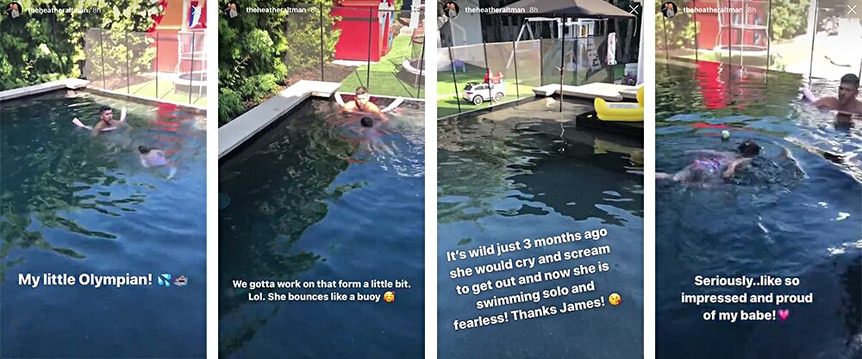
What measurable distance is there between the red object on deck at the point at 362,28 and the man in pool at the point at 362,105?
0.20 metres

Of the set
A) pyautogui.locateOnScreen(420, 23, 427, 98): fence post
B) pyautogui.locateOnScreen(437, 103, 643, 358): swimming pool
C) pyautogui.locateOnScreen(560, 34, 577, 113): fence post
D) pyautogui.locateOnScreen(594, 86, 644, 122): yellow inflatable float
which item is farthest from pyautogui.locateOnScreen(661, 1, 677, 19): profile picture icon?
pyautogui.locateOnScreen(420, 23, 427, 98): fence post

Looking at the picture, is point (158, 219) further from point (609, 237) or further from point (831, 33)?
point (831, 33)

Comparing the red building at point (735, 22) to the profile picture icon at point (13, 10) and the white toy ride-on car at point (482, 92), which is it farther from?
the profile picture icon at point (13, 10)

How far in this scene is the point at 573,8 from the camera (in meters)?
4.79

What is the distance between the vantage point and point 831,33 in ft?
15.3

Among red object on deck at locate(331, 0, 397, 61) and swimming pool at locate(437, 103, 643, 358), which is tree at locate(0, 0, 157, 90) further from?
swimming pool at locate(437, 103, 643, 358)

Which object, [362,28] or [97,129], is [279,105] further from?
[97,129]

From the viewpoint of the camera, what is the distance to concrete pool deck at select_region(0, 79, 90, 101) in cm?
485

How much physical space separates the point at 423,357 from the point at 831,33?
2922 mm

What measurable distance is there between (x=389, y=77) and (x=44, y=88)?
2.02 meters

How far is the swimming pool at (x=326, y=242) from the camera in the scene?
4.79m

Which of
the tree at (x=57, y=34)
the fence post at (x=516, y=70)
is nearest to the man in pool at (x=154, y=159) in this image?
the tree at (x=57, y=34)

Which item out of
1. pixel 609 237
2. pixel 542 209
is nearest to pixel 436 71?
pixel 542 209

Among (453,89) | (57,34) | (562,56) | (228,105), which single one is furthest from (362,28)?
(57,34)
